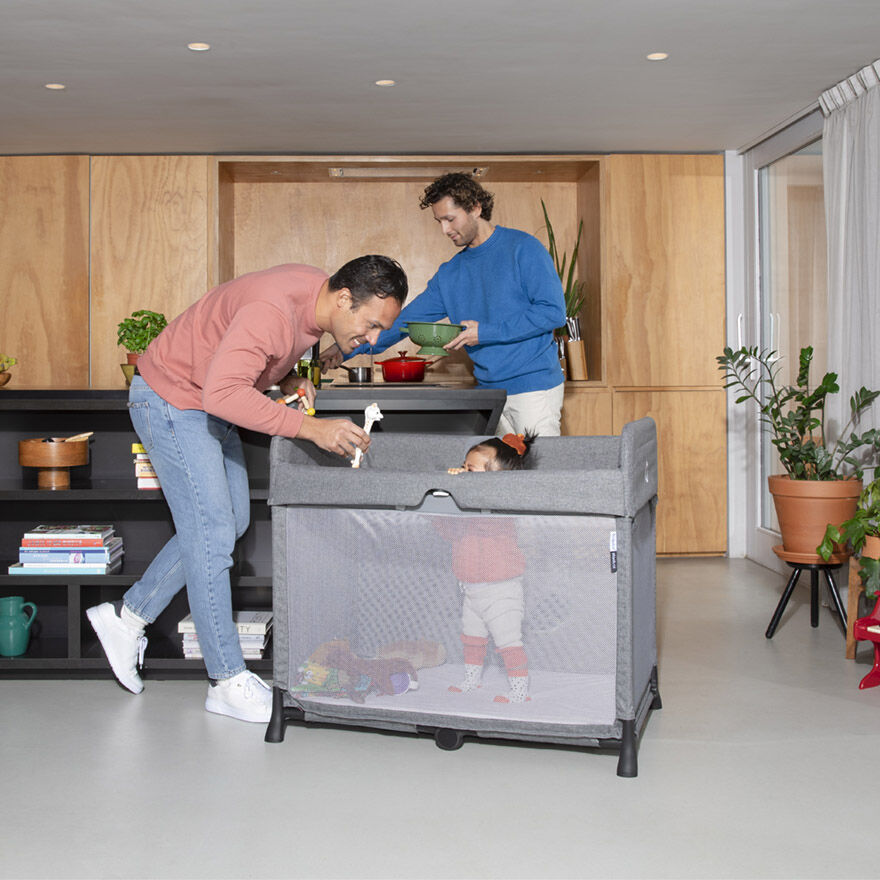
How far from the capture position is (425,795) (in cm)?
210

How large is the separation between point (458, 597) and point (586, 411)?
9.45 ft

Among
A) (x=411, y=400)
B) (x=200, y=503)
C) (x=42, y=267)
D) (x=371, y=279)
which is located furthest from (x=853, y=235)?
(x=42, y=267)

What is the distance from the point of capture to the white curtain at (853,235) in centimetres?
348

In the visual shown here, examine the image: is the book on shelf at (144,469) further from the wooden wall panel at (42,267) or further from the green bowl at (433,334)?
the wooden wall panel at (42,267)

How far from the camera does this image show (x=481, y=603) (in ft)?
7.00

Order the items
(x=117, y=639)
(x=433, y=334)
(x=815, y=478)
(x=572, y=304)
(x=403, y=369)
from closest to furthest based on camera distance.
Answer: (x=117, y=639) < (x=433, y=334) < (x=403, y=369) < (x=815, y=478) < (x=572, y=304)

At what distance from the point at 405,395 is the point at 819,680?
4.99 feet

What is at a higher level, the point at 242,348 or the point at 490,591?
the point at 242,348

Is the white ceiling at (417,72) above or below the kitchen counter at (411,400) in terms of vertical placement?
above

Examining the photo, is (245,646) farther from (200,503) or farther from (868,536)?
(868,536)

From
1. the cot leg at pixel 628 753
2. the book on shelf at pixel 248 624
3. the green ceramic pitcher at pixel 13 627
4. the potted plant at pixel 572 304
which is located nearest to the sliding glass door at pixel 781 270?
the potted plant at pixel 572 304

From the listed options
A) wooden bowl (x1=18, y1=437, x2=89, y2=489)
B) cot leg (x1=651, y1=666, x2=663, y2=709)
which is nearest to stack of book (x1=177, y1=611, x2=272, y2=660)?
wooden bowl (x1=18, y1=437, x2=89, y2=489)

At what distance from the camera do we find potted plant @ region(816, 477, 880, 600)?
2.94 metres

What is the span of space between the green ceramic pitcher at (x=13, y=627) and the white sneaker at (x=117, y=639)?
0.34 meters
